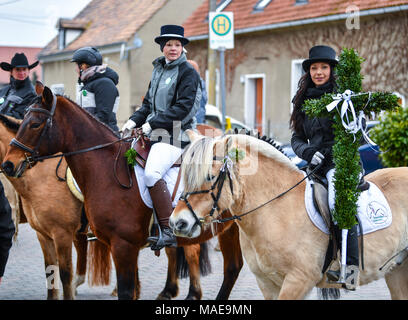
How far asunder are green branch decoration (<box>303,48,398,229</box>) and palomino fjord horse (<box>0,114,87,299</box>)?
10.1ft

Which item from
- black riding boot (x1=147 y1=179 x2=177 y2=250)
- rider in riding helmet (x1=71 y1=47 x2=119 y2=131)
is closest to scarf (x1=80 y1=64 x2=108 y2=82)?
rider in riding helmet (x1=71 y1=47 x2=119 y2=131)

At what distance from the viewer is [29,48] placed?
39.5m

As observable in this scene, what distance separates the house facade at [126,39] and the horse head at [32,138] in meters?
21.3

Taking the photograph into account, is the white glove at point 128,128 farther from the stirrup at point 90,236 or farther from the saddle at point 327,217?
the saddle at point 327,217

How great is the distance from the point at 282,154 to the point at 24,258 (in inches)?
244

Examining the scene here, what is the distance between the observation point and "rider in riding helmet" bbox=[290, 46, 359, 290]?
5262 millimetres

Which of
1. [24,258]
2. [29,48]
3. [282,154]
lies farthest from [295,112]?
[29,48]

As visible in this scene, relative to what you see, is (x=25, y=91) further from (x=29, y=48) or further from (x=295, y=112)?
(x=29, y=48)

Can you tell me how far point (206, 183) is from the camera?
4.61 metres

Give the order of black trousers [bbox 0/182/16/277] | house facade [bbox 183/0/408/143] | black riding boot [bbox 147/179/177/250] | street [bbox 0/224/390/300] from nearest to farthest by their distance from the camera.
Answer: black trousers [bbox 0/182/16/277], black riding boot [bbox 147/179/177/250], street [bbox 0/224/390/300], house facade [bbox 183/0/408/143]

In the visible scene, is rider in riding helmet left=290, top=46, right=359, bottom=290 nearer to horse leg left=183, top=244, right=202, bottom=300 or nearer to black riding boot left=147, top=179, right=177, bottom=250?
black riding boot left=147, top=179, right=177, bottom=250

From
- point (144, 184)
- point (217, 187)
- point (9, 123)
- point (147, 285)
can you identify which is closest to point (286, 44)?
point (147, 285)

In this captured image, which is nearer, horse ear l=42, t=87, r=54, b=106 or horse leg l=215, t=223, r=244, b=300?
horse ear l=42, t=87, r=54, b=106

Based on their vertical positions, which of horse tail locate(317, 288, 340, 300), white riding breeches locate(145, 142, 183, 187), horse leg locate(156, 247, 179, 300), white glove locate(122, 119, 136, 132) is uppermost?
white glove locate(122, 119, 136, 132)
